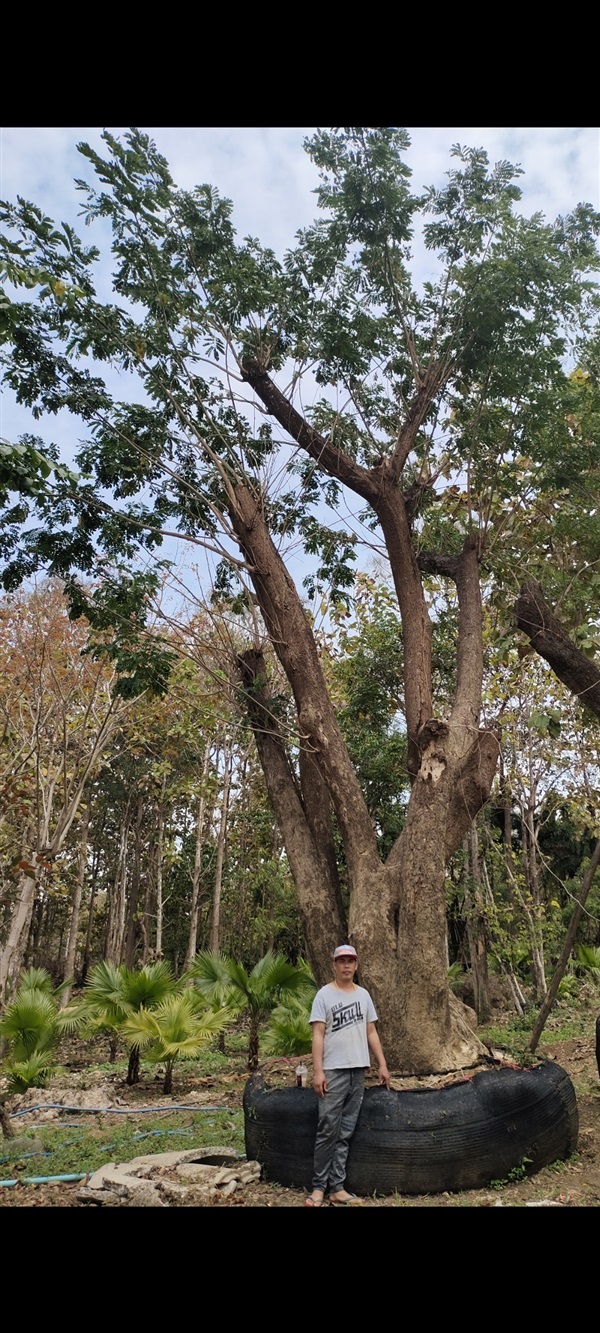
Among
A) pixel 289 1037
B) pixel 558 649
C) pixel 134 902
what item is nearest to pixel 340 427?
pixel 558 649

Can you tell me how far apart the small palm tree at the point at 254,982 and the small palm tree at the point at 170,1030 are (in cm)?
89

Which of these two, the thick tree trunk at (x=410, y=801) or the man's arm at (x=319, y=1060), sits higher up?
the thick tree trunk at (x=410, y=801)

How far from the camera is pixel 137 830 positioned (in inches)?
917

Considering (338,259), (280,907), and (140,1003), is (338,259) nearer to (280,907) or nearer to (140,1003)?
(140,1003)

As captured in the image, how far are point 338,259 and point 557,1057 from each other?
880 cm

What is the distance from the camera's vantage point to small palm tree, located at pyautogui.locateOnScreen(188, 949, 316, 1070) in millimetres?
9414

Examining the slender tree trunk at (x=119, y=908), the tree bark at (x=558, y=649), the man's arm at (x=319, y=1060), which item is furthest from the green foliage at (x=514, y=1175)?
the slender tree trunk at (x=119, y=908)

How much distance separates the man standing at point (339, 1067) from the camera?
4840 mm

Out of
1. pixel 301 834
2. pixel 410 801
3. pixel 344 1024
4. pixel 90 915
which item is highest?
pixel 90 915

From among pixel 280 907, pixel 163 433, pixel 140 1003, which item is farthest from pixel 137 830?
pixel 163 433

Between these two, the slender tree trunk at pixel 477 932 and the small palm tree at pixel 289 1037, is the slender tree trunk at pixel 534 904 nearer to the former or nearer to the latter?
the slender tree trunk at pixel 477 932

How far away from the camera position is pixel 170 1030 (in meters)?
8.24

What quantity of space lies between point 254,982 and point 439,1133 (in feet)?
16.4

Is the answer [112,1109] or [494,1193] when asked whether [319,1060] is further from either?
[112,1109]
